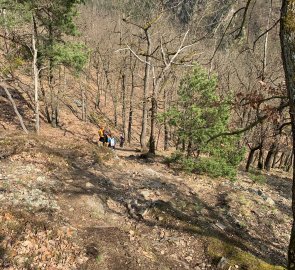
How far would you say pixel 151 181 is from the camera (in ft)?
37.7

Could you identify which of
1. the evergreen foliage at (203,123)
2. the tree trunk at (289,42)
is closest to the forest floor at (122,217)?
the evergreen foliage at (203,123)

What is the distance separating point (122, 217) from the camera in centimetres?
834

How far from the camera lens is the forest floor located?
6477 mm

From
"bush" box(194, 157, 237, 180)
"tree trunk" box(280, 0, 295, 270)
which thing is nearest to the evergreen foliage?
"bush" box(194, 157, 237, 180)

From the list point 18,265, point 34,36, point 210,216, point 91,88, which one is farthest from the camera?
point 91,88

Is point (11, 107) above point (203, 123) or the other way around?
the other way around

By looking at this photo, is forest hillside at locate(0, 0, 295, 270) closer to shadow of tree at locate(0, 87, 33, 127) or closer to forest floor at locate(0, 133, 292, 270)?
forest floor at locate(0, 133, 292, 270)

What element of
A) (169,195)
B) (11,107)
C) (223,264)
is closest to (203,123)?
(169,195)

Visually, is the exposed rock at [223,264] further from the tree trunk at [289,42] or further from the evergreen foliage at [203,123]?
the evergreen foliage at [203,123]

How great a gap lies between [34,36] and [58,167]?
1098cm

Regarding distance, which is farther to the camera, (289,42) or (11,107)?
(11,107)

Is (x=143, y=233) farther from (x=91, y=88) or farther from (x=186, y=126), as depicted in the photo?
(x=91, y=88)

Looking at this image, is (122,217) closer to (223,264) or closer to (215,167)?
(223,264)

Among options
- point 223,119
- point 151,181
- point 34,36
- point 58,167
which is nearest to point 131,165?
point 151,181
